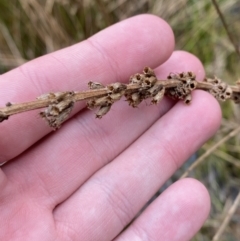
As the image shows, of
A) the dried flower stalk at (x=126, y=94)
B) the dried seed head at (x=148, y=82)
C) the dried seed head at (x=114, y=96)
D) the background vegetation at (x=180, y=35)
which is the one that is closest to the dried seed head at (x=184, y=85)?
the dried flower stalk at (x=126, y=94)

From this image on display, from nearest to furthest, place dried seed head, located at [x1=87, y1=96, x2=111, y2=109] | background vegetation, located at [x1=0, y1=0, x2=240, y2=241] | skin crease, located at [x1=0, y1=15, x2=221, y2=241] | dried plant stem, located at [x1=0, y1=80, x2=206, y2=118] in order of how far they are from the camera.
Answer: dried plant stem, located at [x1=0, y1=80, x2=206, y2=118], dried seed head, located at [x1=87, y1=96, x2=111, y2=109], skin crease, located at [x1=0, y1=15, x2=221, y2=241], background vegetation, located at [x1=0, y1=0, x2=240, y2=241]

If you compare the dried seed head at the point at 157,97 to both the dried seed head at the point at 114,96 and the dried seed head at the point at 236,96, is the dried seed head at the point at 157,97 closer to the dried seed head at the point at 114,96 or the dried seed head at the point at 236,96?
the dried seed head at the point at 114,96

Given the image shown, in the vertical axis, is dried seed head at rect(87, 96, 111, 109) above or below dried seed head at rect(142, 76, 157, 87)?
above

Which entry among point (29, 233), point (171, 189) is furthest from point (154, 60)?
point (29, 233)

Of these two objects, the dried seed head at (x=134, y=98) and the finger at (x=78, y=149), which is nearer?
the dried seed head at (x=134, y=98)

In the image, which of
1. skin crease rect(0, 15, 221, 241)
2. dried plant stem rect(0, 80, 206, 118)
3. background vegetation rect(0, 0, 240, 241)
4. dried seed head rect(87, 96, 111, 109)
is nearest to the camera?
dried plant stem rect(0, 80, 206, 118)

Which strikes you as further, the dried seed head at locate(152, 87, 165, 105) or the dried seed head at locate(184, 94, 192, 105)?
the dried seed head at locate(184, 94, 192, 105)

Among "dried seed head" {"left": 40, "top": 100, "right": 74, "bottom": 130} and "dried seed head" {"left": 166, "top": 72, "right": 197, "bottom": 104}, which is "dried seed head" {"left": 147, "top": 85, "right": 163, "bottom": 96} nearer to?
"dried seed head" {"left": 166, "top": 72, "right": 197, "bottom": 104}

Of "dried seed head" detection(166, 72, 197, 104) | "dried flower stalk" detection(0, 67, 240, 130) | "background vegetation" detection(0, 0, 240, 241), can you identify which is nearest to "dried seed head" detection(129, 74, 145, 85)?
"dried flower stalk" detection(0, 67, 240, 130)
